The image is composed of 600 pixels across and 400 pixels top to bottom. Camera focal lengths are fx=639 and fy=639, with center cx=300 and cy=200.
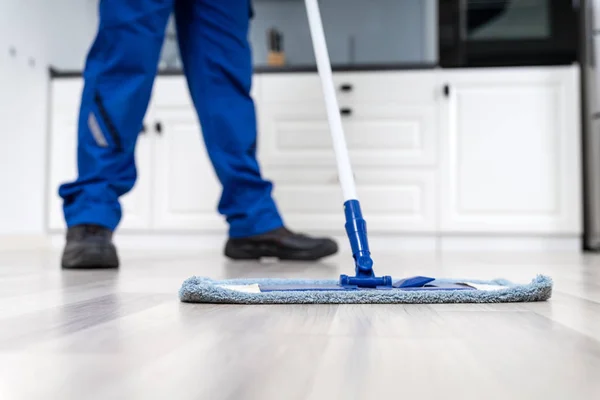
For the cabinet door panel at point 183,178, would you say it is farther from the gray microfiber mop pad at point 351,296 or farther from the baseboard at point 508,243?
the gray microfiber mop pad at point 351,296

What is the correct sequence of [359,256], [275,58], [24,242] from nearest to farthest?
[359,256] < [24,242] < [275,58]

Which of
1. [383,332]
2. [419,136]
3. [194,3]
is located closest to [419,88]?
Result: [419,136]

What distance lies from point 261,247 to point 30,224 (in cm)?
129

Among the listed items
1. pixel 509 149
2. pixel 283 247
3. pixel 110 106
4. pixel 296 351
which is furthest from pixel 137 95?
pixel 509 149

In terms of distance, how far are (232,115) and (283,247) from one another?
0.31m

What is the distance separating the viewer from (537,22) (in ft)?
7.77

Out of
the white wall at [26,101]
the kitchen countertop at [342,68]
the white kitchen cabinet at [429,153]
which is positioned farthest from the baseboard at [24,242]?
the kitchen countertop at [342,68]

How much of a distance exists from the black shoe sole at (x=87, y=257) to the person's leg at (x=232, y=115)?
358 millimetres

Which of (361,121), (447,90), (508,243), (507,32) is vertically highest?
(507,32)

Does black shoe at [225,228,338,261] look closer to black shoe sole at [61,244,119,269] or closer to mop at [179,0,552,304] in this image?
black shoe sole at [61,244,119,269]

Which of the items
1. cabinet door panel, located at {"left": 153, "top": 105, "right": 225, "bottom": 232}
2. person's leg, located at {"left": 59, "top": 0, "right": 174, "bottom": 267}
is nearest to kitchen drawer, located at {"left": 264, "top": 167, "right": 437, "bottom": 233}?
cabinet door panel, located at {"left": 153, "top": 105, "right": 225, "bottom": 232}

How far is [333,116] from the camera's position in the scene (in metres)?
0.88

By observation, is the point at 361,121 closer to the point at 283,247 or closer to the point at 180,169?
the point at 180,169

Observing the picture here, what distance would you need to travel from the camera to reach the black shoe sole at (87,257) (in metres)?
1.09
